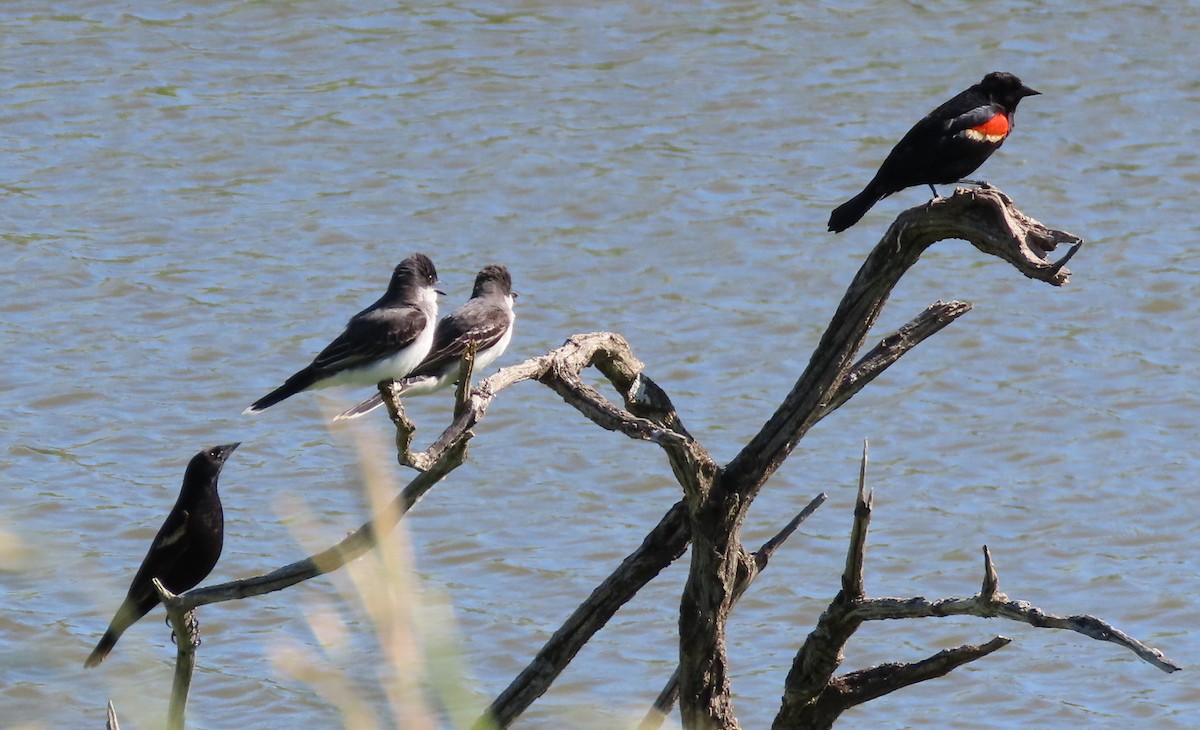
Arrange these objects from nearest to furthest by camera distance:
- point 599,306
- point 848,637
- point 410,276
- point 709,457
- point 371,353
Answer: point 848,637, point 709,457, point 371,353, point 410,276, point 599,306

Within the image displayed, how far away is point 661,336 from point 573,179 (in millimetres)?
2394

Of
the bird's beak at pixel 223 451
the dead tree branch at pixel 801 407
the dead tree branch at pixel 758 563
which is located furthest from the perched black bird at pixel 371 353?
the dead tree branch at pixel 801 407

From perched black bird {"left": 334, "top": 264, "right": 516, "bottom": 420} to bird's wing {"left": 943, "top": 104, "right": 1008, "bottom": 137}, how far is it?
210cm

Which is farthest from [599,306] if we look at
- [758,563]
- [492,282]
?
[758,563]

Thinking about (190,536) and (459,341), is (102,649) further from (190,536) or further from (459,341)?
(459,341)

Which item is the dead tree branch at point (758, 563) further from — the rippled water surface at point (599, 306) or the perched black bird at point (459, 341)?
the perched black bird at point (459, 341)

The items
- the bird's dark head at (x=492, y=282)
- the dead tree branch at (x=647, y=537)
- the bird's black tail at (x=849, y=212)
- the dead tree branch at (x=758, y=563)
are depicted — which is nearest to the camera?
the dead tree branch at (x=647, y=537)

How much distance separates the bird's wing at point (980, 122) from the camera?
6.10 m

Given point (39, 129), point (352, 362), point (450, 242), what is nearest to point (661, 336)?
point (450, 242)

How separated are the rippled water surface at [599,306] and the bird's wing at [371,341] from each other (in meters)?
0.48

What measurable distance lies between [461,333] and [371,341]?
73 cm

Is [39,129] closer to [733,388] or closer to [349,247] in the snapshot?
[349,247]

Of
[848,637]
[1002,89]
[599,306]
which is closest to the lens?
[848,637]

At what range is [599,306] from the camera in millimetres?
11648
